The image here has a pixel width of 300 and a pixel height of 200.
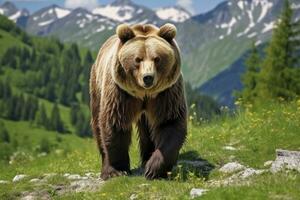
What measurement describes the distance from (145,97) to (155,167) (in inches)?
55.9

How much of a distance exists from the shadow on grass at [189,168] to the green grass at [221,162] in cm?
3

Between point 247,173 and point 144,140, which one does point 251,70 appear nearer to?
point 144,140

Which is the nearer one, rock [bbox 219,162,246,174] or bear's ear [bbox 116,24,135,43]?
bear's ear [bbox 116,24,135,43]

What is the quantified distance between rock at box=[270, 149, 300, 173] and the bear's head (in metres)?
2.51

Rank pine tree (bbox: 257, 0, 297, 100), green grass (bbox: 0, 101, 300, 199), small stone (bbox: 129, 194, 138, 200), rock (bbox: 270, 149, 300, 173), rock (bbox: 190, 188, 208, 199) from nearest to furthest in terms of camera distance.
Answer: green grass (bbox: 0, 101, 300, 199)
rock (bbox: 190, 188, 208, 199)
small stone (bbox: 129, 194, 138, 200)
rock (bbox: 270, 149, 300, 173)
pine tree (bbox: 257, 0, 297, 100)

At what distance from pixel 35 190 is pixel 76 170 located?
3.10m

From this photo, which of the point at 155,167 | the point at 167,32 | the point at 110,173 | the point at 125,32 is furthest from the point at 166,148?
the point at 125,32

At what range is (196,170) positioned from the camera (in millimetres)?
12570

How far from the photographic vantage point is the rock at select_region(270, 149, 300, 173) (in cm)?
1064

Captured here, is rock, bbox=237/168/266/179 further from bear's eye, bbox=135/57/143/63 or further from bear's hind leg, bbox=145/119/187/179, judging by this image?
bear's eye, bbox=135/57/143/63

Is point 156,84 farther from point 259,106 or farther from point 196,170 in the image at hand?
point 259,106

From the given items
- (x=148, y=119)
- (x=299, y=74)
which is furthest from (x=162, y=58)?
(x=299, y=74)

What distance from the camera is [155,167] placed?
1173 cm

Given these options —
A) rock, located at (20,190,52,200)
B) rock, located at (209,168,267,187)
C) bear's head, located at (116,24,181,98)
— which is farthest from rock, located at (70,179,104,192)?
rock, located at (209,168,267,187)
